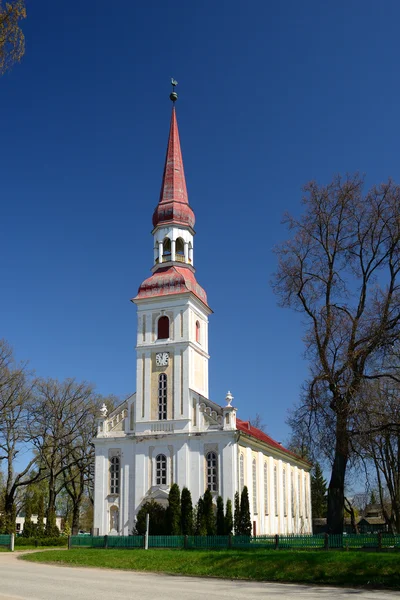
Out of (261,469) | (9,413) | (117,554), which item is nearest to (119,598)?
(117,554)

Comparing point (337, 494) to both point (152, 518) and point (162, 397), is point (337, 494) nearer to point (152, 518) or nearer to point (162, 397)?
point (152, 518)

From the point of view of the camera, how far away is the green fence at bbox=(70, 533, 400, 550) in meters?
27.4

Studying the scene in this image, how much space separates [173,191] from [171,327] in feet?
34.5

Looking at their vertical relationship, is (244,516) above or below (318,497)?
above

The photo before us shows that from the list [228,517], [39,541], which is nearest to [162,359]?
[228,517]

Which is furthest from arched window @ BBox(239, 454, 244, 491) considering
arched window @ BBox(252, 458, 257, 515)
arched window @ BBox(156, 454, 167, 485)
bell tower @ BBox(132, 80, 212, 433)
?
arched window @ BBox(156, 454, 167, 485)

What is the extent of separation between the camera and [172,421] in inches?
1617

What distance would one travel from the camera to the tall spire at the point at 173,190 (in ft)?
150

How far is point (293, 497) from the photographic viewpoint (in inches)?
2229

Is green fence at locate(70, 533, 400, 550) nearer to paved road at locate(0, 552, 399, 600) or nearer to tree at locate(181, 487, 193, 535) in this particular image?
tree at locate(181, 487, 193, 535)

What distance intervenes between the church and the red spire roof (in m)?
0.08

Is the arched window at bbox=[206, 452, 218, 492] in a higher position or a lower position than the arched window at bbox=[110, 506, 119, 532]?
higher

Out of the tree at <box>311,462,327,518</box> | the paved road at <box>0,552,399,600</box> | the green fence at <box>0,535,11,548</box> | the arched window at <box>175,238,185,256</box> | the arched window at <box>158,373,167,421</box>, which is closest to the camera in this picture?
the paved road at <box>0,552,399,600</box>

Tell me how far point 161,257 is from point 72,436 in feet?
66.4
